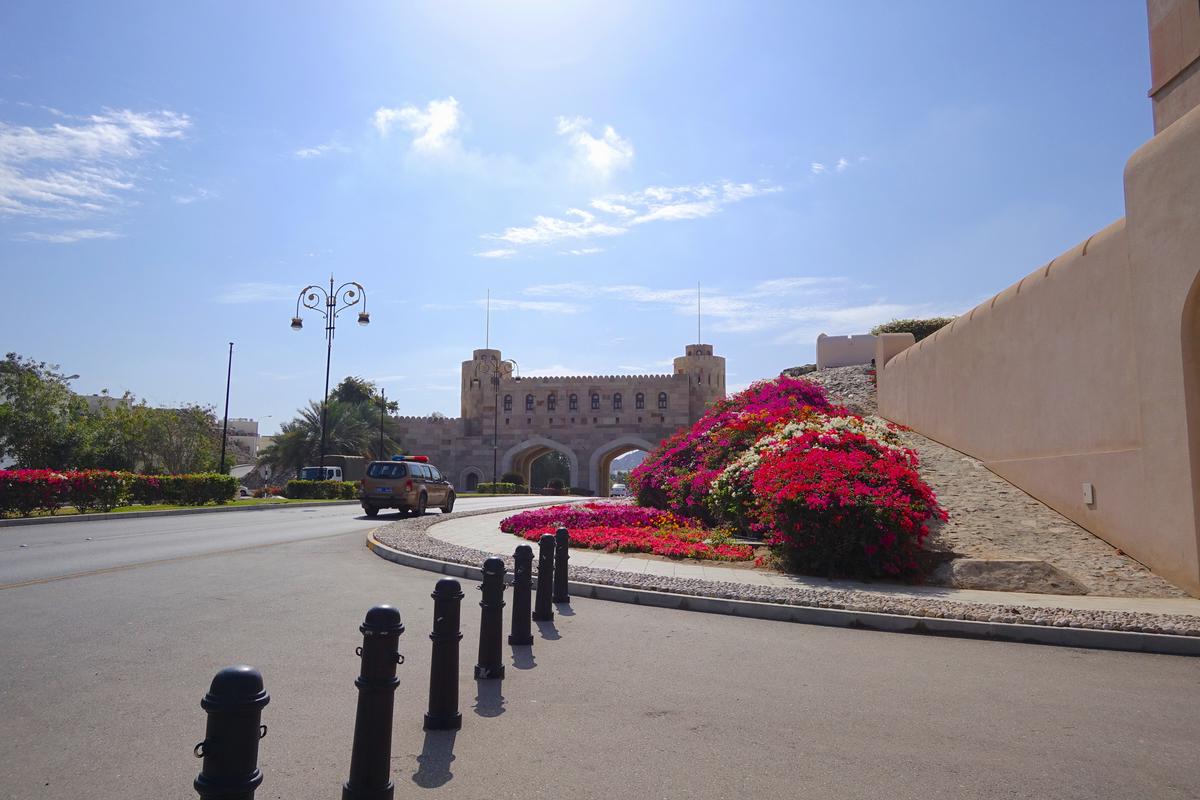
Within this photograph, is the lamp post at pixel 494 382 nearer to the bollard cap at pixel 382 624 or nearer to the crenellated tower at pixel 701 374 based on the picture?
the crenellated tower at pixel 701 374

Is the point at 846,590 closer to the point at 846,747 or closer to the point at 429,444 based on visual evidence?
the point at 846,747

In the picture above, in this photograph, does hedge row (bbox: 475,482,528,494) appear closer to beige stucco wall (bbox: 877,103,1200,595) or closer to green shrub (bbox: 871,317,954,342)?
green shrub (bbox: 871,317,954,342)

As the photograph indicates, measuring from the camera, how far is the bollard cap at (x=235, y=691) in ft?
7.84

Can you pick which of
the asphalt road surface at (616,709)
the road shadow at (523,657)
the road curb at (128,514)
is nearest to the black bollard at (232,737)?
the asphalt road surface at (616,709)

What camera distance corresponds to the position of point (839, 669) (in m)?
5.99

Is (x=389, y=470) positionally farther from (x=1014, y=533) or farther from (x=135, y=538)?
(x=1014, y=533)

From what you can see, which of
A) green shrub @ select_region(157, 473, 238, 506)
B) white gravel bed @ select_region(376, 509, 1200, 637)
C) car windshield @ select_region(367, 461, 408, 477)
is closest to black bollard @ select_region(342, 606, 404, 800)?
white gravel bed @ select_region(376, 509, 1200, 637)

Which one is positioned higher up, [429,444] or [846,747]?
[429,444]

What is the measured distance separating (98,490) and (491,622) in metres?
21.1

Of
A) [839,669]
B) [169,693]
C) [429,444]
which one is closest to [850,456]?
[839,669]

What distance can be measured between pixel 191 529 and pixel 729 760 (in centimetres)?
1648

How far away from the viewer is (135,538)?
48.7ft

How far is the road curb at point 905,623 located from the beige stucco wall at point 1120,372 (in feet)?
8.74

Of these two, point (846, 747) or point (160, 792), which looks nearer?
point (160, 792)
